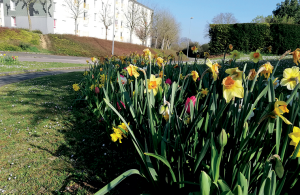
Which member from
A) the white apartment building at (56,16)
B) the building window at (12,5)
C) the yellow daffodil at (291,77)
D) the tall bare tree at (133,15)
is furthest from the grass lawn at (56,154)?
the tall bare tree at (133,15)

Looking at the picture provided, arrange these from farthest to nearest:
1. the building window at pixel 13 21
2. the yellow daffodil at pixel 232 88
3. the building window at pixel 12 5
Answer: the building window at pixel 13 21 < the building window at pixel 12 5 < the yellow daffodil at pixel 232 88

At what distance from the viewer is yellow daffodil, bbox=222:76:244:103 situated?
1007mm

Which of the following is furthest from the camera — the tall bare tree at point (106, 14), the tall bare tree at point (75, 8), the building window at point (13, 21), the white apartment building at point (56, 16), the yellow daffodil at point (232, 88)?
A: the tall bare tree at point (106, 14)

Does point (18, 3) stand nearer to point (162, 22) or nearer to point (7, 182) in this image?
point (162, 22)

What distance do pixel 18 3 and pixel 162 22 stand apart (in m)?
A: 22.6

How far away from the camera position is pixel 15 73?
8289 mm

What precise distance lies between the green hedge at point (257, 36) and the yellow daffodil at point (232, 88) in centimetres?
2007

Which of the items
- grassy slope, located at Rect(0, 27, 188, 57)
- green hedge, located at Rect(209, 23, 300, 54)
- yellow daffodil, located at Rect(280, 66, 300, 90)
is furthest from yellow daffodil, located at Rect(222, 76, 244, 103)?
grassy slope, located at Rect(0, 27, 188, 57)

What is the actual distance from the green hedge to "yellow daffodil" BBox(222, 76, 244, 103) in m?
20.1

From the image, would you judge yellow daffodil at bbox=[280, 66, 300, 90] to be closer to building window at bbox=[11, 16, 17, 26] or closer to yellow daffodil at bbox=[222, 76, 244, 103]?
yellow daffodil at bbox=[222, 76, 244, 103]

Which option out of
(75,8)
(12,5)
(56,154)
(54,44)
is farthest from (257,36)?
(12,5)

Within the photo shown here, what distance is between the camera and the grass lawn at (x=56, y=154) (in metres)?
1.64

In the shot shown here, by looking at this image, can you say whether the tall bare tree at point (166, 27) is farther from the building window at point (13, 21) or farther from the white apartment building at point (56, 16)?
the building window at point (13, 21)

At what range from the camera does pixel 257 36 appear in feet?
64.6
